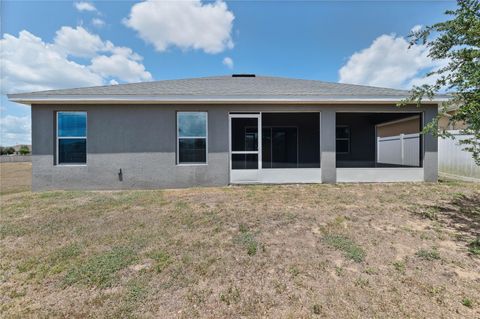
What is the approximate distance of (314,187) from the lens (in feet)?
23.9

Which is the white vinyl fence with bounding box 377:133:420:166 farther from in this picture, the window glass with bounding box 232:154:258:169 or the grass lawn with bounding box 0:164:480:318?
the window glass with bounding box 232:154:258:169

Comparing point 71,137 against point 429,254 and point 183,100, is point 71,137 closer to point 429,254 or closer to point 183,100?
point 183,100

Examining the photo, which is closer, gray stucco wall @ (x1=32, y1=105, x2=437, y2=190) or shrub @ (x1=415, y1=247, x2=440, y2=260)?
shrub @ (x1=415, y1=247, x2=440, y2=260)

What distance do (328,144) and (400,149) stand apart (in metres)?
6.67

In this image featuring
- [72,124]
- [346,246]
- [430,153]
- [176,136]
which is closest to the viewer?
[346,246]

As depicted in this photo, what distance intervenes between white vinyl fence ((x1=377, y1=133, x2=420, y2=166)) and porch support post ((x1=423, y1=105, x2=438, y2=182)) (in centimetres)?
189

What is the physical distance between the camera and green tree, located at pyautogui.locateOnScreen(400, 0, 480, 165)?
406cm

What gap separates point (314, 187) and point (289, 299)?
535 cm

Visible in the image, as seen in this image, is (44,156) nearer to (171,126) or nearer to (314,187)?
(171,126)

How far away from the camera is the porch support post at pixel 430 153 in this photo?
301 inches

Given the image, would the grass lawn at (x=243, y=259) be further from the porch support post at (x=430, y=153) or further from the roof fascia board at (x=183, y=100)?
the roof fascia board at (x=183, y=100)

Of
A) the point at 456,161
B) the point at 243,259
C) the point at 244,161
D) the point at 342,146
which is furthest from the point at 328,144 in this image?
the point at 456,161

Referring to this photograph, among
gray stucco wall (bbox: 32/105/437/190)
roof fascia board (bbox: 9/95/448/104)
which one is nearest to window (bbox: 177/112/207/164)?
gray stucco wall (bbox: 32/105/437/190)

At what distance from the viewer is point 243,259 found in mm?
3088
